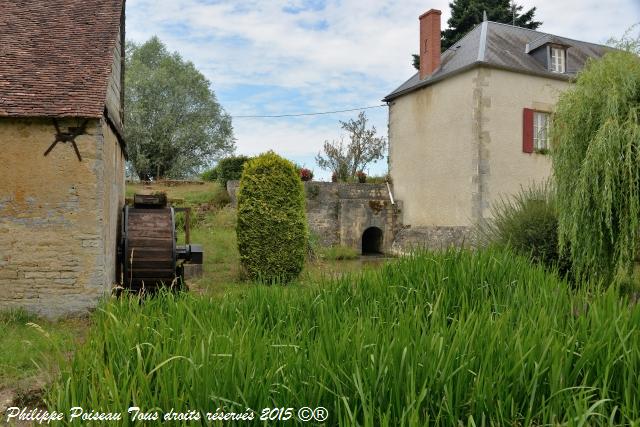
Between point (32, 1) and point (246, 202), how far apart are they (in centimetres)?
537

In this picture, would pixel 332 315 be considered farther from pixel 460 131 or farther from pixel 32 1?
pixel 460 131

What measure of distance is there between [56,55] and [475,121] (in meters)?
11.4

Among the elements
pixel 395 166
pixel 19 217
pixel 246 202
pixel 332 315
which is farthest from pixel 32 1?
pixel 395 166

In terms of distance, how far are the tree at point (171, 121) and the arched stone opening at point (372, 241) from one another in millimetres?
13405

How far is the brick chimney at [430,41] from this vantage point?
17.3m

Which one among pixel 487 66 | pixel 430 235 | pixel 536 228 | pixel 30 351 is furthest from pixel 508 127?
pixel 30 351

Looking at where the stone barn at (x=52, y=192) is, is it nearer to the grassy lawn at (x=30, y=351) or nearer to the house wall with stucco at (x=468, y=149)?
the grassy lawn at (x=30, y=351)

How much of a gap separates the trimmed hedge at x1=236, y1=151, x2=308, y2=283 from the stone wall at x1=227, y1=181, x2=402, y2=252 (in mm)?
6867

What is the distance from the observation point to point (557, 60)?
16812 mm

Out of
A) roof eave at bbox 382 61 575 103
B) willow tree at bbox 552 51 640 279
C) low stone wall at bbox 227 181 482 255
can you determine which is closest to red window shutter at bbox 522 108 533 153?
roof eave at bbox 382 61 575 103

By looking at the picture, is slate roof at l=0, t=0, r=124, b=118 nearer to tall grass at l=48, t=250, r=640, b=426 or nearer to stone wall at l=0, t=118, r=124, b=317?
stone wall at l=0, t=118, r=124, b=317

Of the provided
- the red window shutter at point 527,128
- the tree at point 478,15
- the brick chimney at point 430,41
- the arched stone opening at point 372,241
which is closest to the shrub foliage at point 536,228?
the red window shutter at point 527,128

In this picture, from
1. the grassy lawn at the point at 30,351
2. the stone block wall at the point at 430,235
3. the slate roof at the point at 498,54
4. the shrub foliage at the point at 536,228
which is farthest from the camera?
the stone block wall at the point at 430,235

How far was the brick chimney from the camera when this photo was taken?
56.9 ft
